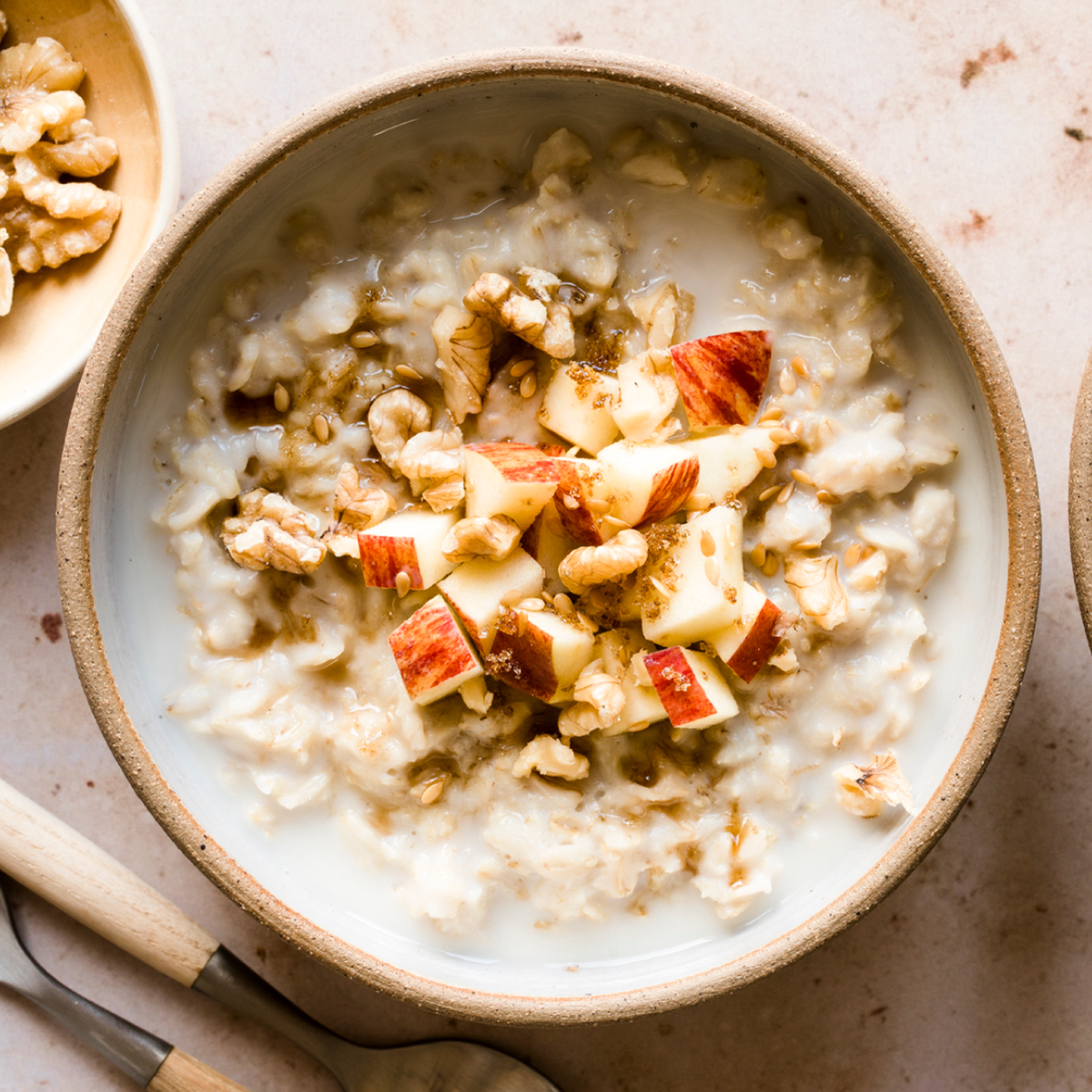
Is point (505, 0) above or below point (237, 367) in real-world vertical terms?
above

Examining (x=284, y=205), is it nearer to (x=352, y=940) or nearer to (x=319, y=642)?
(x=319, y=642)

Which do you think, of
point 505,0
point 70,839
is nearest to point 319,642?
point 70,839

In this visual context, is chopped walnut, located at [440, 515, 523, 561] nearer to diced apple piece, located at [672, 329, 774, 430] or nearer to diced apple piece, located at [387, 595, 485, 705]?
diced apple piece, located at [387, 595, 485, 705]

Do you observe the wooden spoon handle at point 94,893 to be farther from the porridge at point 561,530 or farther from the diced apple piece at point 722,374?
the diced apple piece at point 722,374

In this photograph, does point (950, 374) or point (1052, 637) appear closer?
point (950, 374)

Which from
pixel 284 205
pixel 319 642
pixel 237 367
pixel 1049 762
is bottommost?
pixel 1049 762

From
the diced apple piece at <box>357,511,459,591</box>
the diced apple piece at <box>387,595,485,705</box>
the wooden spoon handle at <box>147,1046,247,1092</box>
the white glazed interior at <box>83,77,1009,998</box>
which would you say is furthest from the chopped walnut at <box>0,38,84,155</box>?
the wooden spoon handle at <box>147,1046,247,1092</box>

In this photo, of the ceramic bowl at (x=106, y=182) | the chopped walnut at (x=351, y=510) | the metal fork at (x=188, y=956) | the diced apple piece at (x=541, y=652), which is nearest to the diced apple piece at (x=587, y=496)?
the diced apple piece at (x=541, y=652)
